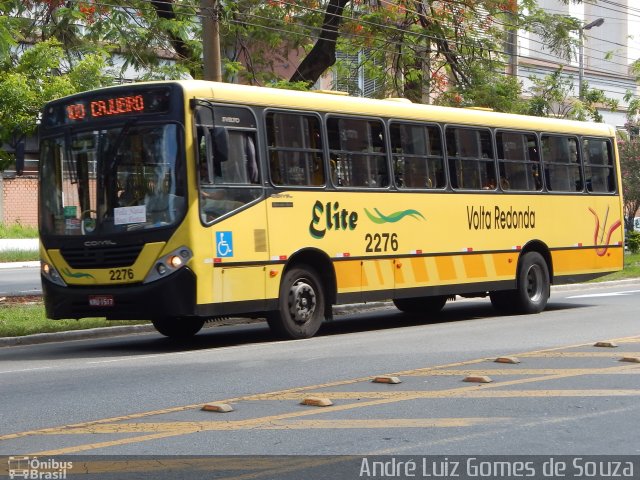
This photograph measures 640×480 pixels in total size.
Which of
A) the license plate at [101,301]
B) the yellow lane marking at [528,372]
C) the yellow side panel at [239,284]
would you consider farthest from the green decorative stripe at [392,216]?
the yellow lane marking at [528,372]

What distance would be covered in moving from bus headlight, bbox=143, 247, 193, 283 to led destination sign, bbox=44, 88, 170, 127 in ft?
5.63

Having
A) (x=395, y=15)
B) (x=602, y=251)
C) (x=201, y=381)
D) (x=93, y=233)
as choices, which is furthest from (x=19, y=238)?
(x=201, y=381)

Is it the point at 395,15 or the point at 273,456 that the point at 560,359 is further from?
the point at 395,15

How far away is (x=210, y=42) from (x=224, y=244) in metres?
5.45

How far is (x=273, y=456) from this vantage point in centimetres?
755

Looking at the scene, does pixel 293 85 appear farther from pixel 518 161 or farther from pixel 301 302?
pixel 301 302

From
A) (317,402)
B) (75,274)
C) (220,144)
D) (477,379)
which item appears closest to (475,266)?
(220,144)

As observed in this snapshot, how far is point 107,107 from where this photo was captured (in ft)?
48.5

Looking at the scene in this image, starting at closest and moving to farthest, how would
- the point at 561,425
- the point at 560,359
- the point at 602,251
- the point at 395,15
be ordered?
the point at 561,425, the point at 560,359, the point at 602,251, the point at 395,15

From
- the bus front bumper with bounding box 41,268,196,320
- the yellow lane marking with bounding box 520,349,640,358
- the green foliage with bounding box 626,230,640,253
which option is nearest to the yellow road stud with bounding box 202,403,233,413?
the yellow lane marking with bounding box 520,349,640,358

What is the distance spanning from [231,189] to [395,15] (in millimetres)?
11715

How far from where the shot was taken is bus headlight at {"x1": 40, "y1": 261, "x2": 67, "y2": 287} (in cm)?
1504

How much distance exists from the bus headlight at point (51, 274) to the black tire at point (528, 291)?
25.7 feet

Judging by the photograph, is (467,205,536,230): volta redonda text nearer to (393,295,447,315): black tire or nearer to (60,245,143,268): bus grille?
(393,295,447,315): black tire
